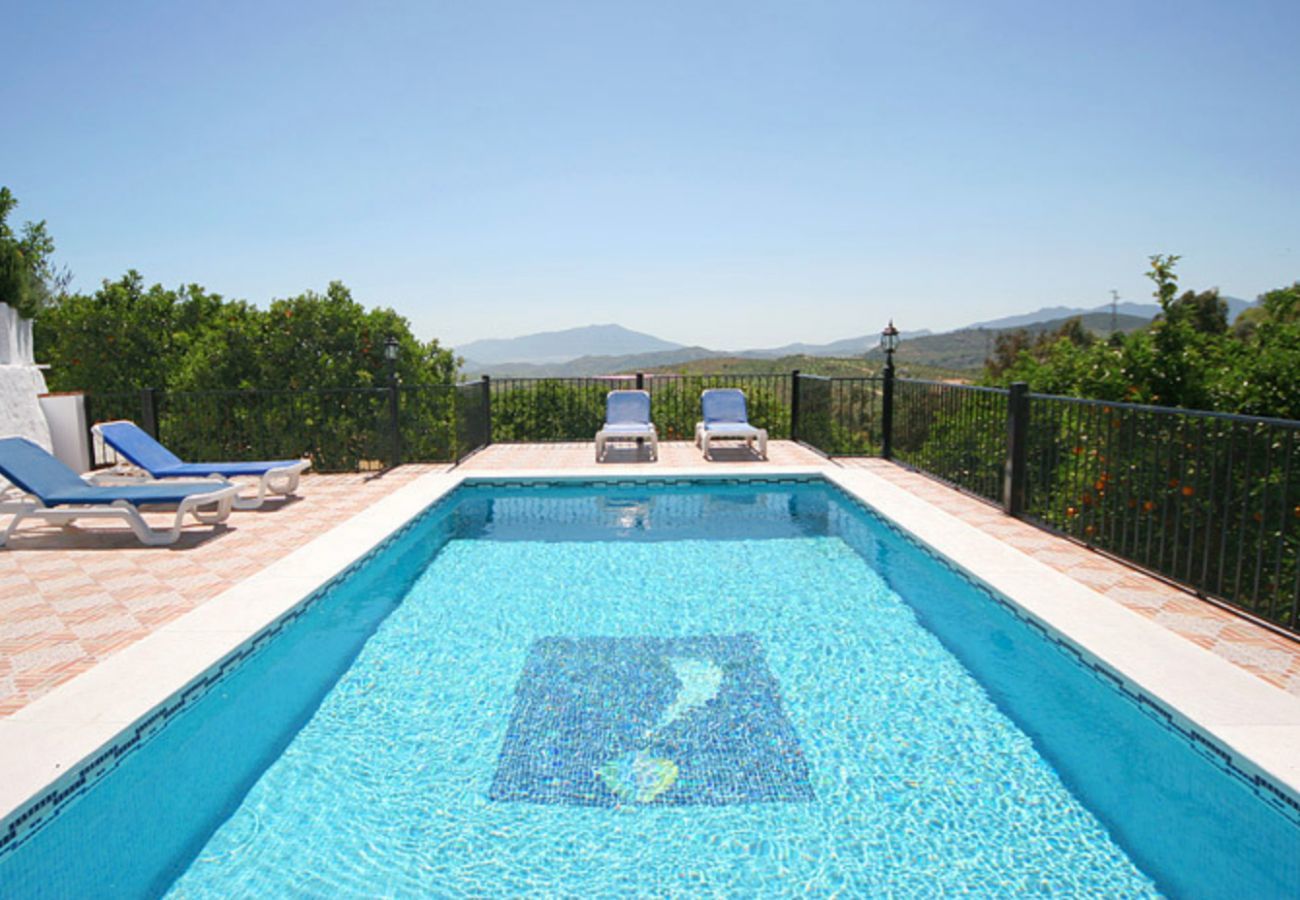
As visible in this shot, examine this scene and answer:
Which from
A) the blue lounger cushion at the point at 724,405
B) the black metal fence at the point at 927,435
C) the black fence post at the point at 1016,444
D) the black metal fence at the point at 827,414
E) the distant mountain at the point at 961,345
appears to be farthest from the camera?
the distant mountain at the point at 961,345

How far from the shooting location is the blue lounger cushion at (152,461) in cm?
685

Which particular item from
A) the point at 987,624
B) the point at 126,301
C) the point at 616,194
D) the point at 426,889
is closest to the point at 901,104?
the point at 616,194

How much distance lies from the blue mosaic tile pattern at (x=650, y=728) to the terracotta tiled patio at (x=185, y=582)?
2001 millimetres

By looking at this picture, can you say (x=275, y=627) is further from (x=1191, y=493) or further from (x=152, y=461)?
(x=1191, y=493)

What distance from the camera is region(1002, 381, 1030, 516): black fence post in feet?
19.9

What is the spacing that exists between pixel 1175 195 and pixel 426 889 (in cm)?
2633

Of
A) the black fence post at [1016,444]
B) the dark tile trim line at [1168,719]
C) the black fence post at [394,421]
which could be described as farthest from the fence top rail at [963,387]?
the black fence post at [394,421]

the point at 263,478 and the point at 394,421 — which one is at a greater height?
the point at 394,421

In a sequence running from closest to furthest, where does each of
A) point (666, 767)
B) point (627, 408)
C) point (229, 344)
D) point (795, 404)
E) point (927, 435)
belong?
1. point (666, 767)
2. point (927, 435)
3. point (627, 408)
4. point (795, 404)
5. point (229, 344)

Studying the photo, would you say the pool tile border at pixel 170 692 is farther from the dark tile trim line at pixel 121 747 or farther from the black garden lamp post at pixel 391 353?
the black garden lamp post at pixel 391 353

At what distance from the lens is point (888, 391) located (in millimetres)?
9484

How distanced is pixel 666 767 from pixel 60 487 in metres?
5.74

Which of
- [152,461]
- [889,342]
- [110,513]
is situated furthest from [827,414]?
[110,513]

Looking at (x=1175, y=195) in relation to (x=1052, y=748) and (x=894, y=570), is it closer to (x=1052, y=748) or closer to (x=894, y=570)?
(x=894, y=570)
